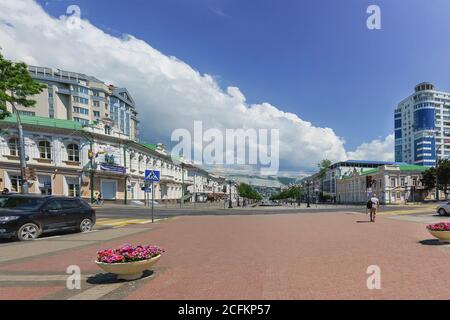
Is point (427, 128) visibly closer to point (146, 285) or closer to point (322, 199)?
point (322, 199)

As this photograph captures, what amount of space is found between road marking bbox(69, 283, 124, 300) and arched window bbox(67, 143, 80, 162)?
41579 millimetres

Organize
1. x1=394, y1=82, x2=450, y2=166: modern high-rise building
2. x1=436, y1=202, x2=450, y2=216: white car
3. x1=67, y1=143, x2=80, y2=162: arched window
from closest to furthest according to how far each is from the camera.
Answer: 1. x1=436, y1=202, x2=450, y2=216: white car
2. x1=67, y1=143, x2=80, y2=162: arched window
3. x1=394, y1=82, x2=450, y2=166: modern high-rise building

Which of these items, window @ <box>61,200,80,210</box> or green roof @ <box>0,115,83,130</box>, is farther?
green roof @ <box>0,115,83,130</box>

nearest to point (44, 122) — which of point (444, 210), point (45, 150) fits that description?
point (45, 150)

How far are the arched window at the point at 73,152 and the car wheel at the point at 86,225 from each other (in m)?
31.6

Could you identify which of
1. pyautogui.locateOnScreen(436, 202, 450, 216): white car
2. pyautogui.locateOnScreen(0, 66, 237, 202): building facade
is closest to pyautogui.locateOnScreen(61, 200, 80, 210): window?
Answer: pyautogui.locateOnScreen(0, 66, 237, 202): building facade

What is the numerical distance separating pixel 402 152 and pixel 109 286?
180 metres

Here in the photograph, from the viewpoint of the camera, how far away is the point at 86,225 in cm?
1424

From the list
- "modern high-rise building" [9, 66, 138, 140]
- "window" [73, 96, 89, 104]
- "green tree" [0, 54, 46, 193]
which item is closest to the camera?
"green tree" [0, 54, 46, 193]

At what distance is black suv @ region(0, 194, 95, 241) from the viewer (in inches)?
433

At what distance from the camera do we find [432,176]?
2586 inches

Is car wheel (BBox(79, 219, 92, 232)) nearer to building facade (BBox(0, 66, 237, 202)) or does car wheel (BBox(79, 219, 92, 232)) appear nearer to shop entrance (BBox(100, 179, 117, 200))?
building facade (BBox(0, 66, 237, 202))

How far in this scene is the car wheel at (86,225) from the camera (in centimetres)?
1400

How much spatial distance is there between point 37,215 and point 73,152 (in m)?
33.8
